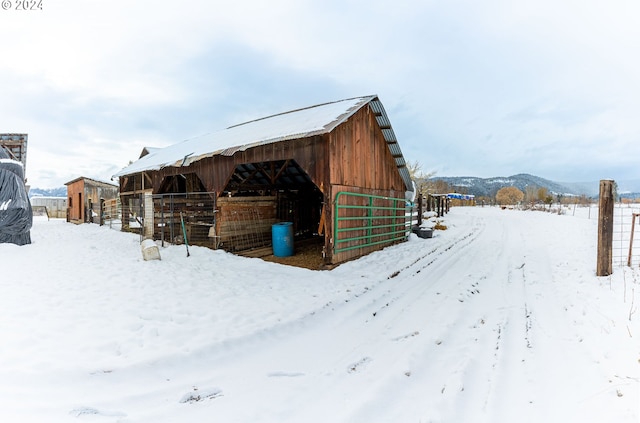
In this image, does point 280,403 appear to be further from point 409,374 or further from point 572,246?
point 572,246

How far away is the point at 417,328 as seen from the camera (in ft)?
14.2

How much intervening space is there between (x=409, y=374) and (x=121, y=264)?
296 inches

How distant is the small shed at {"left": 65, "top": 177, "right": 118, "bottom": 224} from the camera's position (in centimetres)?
2328

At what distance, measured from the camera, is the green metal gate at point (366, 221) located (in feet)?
28.9

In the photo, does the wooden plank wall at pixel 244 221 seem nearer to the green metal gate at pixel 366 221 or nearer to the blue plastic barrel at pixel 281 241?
the blue plastic barrel at pixel 281 241

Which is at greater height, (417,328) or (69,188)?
(69,188)

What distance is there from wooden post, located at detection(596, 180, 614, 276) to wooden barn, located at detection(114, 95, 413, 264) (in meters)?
5.66

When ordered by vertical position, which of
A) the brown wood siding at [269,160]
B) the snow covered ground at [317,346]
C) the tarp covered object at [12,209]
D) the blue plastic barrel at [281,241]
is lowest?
the snow covered ground at [317,346]

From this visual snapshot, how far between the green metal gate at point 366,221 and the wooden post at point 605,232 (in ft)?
18.4

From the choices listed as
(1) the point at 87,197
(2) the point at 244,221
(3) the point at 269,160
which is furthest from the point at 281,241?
(1) the point at 87,197

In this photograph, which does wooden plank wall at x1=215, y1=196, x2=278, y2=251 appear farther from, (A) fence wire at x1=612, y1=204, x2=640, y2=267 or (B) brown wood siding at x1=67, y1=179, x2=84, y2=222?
(B) brown wood siding at x1=67, y1=179, x2=84, y2=222

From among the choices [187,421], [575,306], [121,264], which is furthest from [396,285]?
[121,264]

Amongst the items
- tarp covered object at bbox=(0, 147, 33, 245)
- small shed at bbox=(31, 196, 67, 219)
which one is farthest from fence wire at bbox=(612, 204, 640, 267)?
small shed at bbox=(31, 196, 67, 219)

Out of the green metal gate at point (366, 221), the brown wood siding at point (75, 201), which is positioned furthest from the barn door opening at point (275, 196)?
the brown wood siding at point (75, 201)
